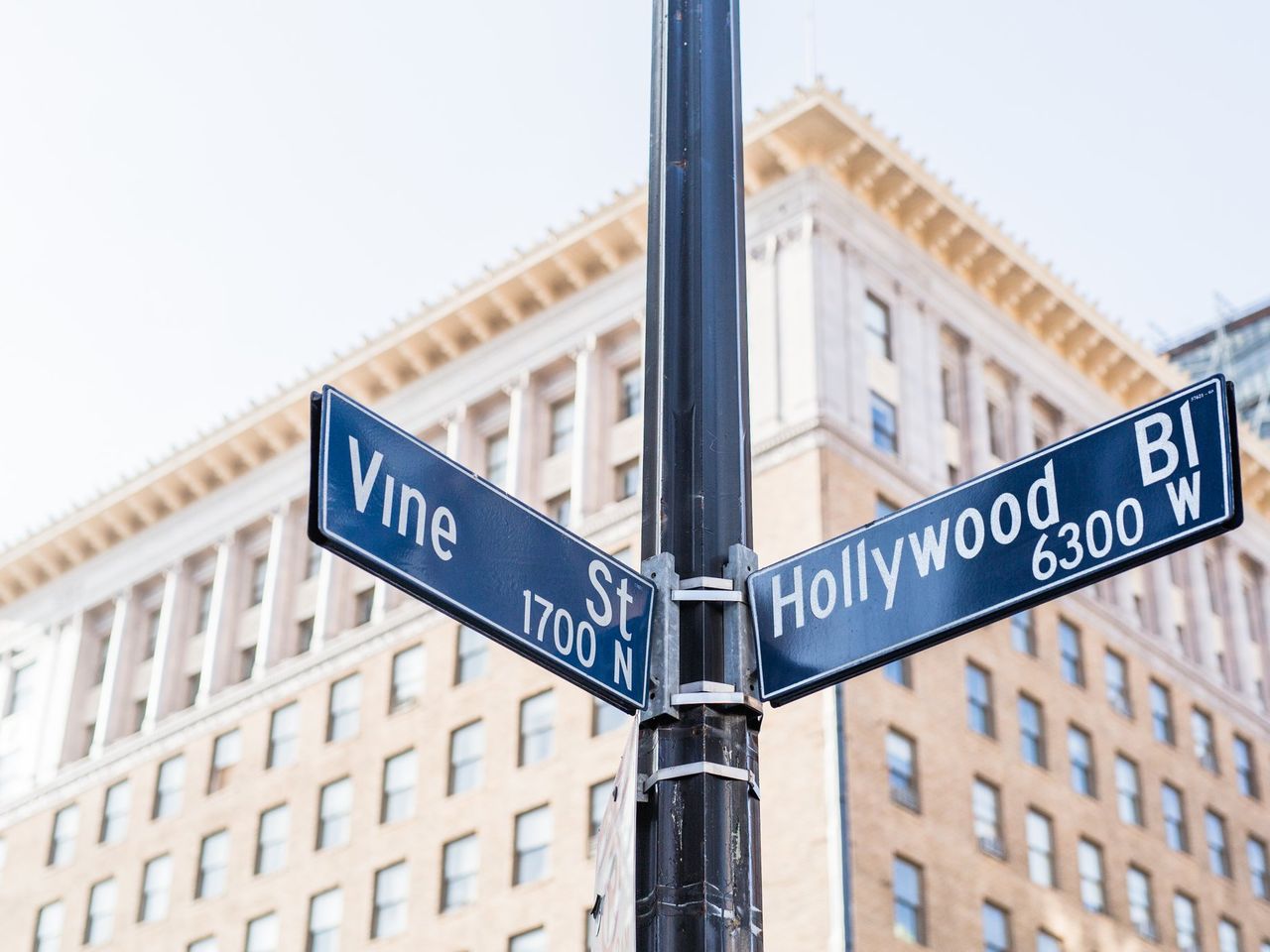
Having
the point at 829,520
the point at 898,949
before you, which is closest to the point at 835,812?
the point at 898,949

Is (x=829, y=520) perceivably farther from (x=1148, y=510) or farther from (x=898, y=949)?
(x=1148, y=510)

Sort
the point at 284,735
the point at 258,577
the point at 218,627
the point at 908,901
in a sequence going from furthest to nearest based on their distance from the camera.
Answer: the point at 258,577
the point at 218,627
the point at 284,735
the point at 908,901

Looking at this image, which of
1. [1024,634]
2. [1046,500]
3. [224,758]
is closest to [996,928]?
[1024,634]

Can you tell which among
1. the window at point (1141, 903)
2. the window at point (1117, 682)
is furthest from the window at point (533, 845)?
the window at point (1117, 682)

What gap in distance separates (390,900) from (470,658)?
234 inches

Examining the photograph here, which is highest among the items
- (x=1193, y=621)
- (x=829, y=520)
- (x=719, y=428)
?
(x=1193, y=621)

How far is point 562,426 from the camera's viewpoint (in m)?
52.0

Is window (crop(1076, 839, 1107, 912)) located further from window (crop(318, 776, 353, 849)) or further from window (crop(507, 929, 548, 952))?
window (crop(318, 776, 353, 849))

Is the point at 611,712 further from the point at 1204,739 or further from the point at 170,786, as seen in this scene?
the point at 1204,739

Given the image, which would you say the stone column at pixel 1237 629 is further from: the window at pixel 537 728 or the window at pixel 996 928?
the window at pixel 537 728

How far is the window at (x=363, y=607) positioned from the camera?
53.0 metres

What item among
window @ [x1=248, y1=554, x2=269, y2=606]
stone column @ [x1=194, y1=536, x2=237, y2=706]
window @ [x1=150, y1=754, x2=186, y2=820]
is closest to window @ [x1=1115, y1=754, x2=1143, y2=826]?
window @ [x1=248, y1=554, x2=269, y2=606]

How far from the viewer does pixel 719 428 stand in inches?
263

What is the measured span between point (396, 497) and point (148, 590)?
56.2 metres
